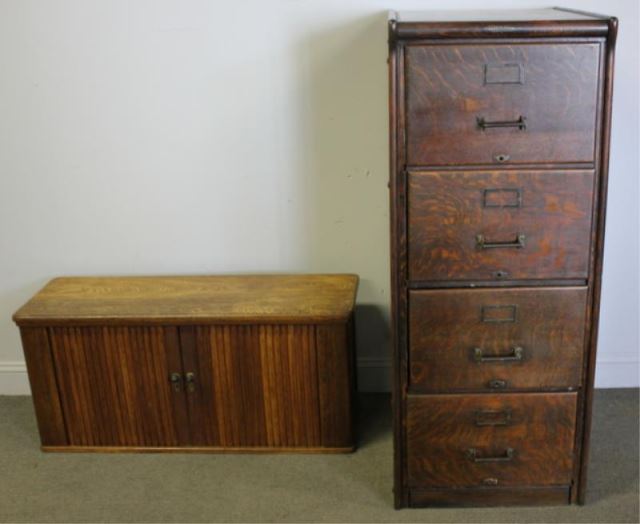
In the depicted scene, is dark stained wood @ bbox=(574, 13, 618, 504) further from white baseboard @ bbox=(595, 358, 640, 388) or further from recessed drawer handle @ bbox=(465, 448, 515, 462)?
white baseboard @ bbox=(595, 358, 640, 388)

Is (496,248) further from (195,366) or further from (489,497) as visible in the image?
(195,366)

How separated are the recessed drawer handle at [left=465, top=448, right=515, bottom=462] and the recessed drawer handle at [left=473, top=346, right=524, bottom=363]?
10.4 inches

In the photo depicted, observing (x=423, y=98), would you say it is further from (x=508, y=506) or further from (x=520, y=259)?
(x=508, y=506)

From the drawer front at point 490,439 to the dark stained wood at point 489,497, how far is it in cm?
2

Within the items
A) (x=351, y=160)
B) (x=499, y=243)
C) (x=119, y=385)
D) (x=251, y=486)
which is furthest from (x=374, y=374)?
(x=499, y=243)

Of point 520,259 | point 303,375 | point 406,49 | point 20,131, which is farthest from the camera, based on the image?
point 20,131

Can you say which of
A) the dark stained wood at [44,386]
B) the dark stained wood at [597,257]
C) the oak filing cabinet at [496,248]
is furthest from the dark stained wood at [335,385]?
the dark stained wood at [44,386]

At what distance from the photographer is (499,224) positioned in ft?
5.91

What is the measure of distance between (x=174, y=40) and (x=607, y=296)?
1.60 metres

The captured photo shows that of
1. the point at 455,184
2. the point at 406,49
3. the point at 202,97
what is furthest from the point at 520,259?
the point at 202,97

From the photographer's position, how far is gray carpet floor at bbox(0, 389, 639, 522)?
207 centimetres

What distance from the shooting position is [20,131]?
242cm

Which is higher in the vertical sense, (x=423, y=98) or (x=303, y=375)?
(x=423, y=98)

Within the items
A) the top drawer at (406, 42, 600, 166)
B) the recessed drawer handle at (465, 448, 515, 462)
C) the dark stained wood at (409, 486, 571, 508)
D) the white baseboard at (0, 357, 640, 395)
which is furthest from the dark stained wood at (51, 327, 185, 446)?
the top drawer at (406, 42, 600, 166)
